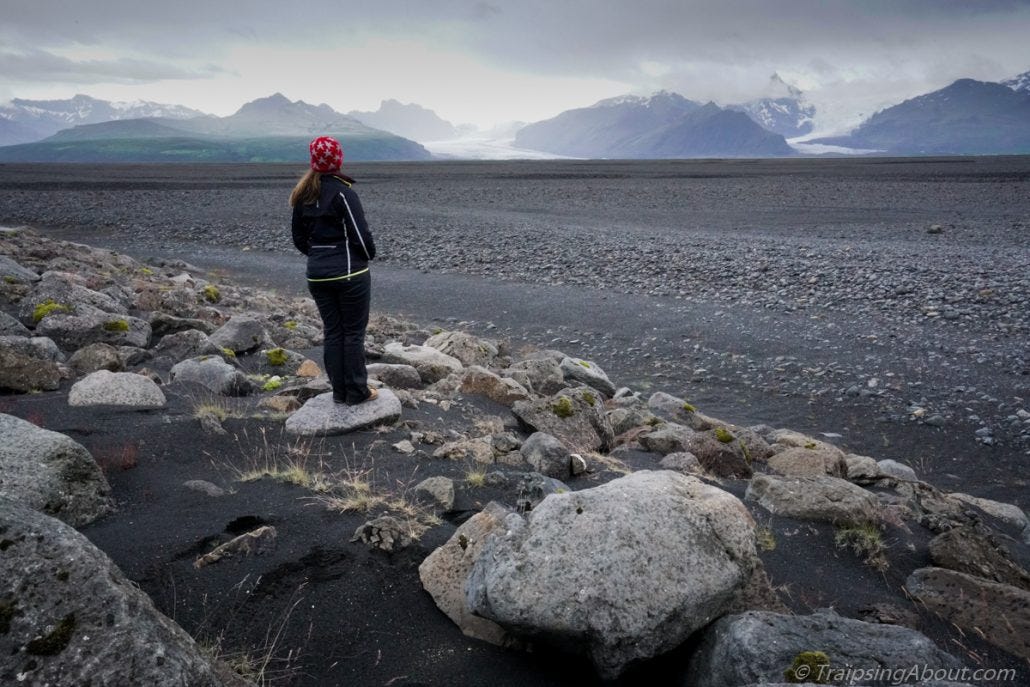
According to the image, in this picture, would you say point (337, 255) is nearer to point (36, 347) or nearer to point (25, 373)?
point (25, 373)

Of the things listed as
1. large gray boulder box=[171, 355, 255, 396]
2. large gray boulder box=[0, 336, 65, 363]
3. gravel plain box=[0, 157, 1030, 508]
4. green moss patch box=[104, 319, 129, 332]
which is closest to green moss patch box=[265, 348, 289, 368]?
large gray boulder box=[171, 355, 255, 396]

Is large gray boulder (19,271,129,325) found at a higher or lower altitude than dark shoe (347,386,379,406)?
higher

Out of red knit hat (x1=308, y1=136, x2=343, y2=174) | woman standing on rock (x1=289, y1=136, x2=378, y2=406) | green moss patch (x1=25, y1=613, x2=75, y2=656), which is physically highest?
red knit hat (x1=308, y1=136, x2=343, y2=174)

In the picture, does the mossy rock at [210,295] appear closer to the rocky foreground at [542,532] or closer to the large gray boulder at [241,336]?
the large gray boulder at [241,336]

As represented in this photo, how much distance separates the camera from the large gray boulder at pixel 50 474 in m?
4.61

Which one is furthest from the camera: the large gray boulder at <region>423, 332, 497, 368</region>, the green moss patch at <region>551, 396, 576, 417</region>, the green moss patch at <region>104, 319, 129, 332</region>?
the large gray boulder at <region>423, 332, 497, 368</region>

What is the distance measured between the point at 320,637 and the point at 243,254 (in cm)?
2795

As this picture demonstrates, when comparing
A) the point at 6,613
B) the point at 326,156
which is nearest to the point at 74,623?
the point at 6,613

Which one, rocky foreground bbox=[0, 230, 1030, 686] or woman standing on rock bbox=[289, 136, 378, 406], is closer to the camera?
rocky foreground bbox=[0, 230, 1030, 686]

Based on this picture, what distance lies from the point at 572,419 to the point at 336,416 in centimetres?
274

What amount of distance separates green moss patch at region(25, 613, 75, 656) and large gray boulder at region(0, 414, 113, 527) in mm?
2335

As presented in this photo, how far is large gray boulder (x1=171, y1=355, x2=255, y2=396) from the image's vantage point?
8305mm

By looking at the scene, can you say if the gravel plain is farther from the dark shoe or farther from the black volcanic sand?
the dark shoe

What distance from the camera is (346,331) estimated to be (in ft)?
23.3
